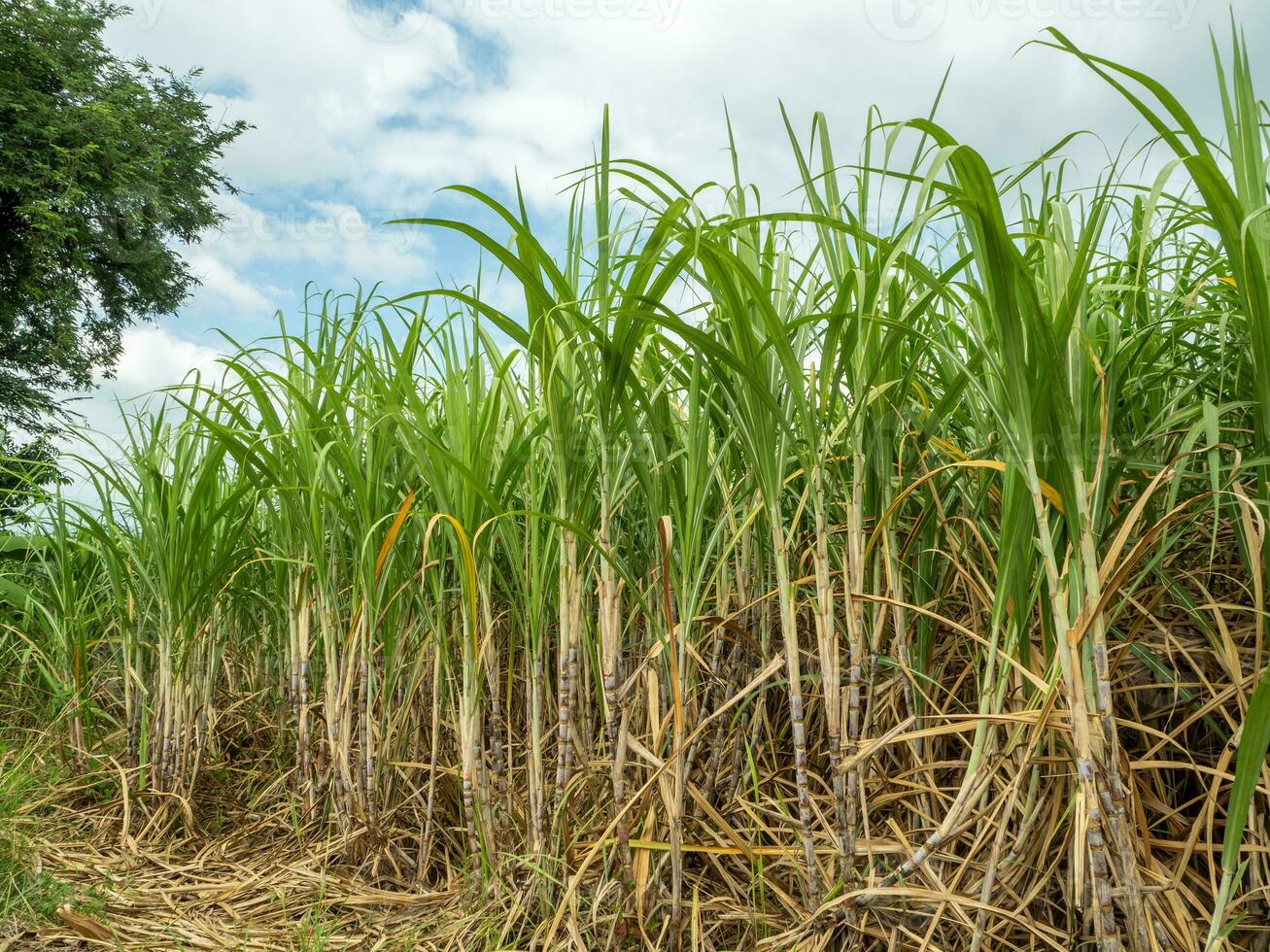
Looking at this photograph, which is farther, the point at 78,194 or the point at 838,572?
the point at 78,194

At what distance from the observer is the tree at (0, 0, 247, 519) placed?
11188 mm

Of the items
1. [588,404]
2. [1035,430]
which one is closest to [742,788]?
[588,404]

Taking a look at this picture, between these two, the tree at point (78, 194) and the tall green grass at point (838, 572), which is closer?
the tall green grass at point (838, 572)

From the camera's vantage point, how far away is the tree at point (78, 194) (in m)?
11.2

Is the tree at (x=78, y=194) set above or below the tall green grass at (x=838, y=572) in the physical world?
above

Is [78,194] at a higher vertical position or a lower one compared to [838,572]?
higher

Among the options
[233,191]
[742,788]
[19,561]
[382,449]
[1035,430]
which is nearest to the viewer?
[1035,430]

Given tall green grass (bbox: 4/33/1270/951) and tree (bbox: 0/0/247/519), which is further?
tree (bbox: 0/0/247/519)

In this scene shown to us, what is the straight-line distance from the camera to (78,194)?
11195 mm

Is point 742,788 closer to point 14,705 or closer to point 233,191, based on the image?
point 14,705

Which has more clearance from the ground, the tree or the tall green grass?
the tree

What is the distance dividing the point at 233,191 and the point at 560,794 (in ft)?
55.0

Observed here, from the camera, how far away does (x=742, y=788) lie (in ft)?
4.10

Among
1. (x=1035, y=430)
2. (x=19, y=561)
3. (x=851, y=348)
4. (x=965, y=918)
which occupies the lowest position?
(x=965, y=918)
